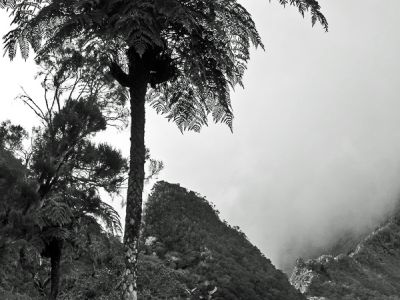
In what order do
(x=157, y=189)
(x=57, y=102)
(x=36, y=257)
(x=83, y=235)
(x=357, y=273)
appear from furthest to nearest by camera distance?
(x=357, y=273) → (x=157, y=189) → (x=57, y=102) → (x=83, y=235) → (x=36, y=257)

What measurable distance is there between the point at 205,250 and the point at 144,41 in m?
37.5

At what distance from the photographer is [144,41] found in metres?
7.74

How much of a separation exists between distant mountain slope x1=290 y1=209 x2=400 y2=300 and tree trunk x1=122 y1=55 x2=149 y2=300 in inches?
3505

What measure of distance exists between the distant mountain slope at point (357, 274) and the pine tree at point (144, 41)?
88.1 m

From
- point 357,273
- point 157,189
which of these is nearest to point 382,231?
point 357,273

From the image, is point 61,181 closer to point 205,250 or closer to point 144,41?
point 144,41

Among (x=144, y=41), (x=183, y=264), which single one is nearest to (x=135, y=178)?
(x=144, y=41)

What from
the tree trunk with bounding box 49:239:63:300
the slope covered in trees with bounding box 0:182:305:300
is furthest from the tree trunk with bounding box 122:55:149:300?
the slope covered in trees with bounding box 0:182:305:300

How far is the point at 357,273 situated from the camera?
11175 cm

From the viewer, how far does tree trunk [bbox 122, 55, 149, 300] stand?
7625mm

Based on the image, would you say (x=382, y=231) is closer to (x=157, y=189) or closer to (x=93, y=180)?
(x=157, y=189)

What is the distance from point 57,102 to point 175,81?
786 centimetres

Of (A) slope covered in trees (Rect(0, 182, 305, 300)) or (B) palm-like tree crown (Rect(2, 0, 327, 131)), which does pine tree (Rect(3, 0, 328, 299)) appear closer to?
(B) palm-like tree crown (Rect(2, 0, 327, 131))

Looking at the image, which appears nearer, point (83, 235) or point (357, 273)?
point (83, 235)
